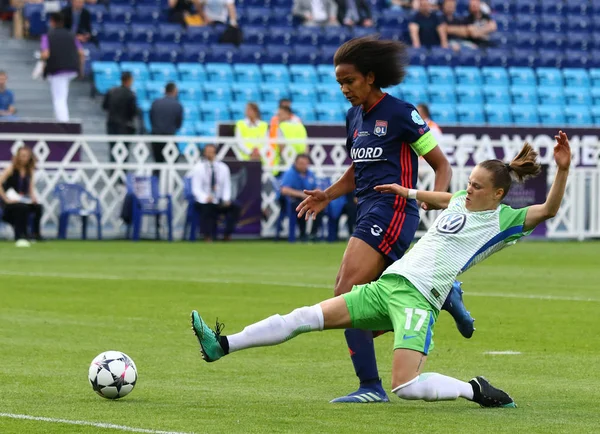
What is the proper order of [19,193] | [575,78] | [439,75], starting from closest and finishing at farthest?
[19,193] → [439,75] → [575,78]

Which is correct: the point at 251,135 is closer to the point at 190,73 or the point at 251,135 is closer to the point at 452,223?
the point at 190,73

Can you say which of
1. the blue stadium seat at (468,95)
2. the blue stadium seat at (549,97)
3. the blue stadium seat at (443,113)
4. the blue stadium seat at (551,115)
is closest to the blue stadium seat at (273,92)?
the blue stadium seat at (443,113)

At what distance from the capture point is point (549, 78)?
33656 millimetres

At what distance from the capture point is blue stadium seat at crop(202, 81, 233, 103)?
97.7 ft

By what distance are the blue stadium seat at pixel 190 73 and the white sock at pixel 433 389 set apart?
893 inches

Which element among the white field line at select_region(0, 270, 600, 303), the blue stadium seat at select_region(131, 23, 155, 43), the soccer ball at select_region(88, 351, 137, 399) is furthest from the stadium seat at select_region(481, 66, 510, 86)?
the soccer ball at select_region(88, 351, 137, 399)

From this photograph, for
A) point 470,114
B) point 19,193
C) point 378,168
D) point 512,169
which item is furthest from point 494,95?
point 512,169

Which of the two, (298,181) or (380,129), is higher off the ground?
(380,129)

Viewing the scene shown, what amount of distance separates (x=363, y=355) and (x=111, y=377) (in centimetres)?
152

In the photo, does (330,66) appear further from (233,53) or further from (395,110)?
(395,110)

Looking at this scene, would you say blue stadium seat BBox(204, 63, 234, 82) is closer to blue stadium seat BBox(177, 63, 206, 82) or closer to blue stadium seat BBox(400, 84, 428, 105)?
blue stadium seat BBox(177, 63, 206, 82)

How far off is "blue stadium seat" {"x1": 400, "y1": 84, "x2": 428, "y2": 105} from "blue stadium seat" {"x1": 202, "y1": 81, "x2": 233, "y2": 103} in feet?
13.5

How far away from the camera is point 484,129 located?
89.0 feet

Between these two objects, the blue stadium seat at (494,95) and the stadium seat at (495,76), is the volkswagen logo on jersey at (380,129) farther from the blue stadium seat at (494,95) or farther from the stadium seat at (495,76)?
the stadium seat at (495,76)
